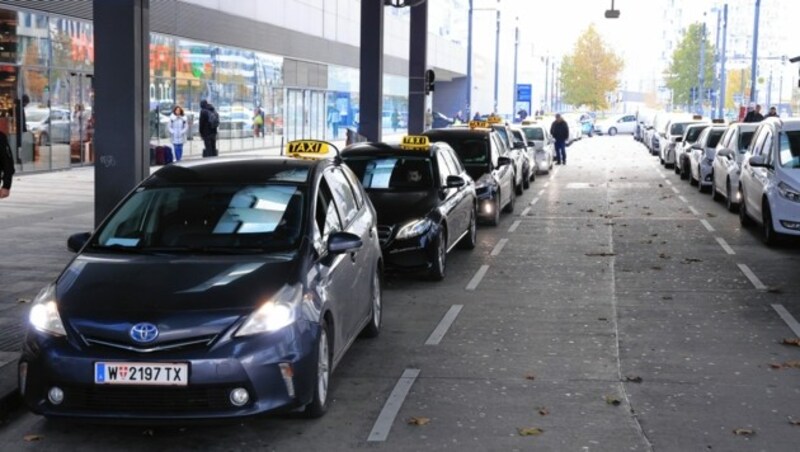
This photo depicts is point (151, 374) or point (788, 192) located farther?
point (788, 192)

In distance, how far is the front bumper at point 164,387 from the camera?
5977mm

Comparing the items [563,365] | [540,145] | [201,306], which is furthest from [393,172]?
[540,145]

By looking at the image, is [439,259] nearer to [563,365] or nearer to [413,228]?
[413,228]

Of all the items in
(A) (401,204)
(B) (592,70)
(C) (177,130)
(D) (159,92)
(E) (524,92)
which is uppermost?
(B) (592,70)

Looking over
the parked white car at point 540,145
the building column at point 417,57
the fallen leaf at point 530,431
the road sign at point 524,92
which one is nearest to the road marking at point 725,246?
the fallen leaf at point 530,431

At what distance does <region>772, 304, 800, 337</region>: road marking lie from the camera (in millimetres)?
9820

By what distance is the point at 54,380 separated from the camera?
6.04m

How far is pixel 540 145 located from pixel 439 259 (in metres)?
22.7

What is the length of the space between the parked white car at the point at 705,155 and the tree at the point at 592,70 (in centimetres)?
8567

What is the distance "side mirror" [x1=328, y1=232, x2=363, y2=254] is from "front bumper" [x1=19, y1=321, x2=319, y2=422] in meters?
1.19

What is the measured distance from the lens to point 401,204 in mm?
12492

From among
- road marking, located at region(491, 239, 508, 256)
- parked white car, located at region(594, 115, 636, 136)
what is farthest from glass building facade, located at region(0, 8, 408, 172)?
parked white car, located at region(594, 115, 636, 136)

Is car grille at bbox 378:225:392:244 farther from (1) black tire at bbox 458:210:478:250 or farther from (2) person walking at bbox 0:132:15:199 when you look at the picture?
(2) person walking at bbox 0:132:15:199

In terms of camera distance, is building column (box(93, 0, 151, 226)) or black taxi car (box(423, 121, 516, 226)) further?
black taxi car (box(423, 121, 516, 226))
